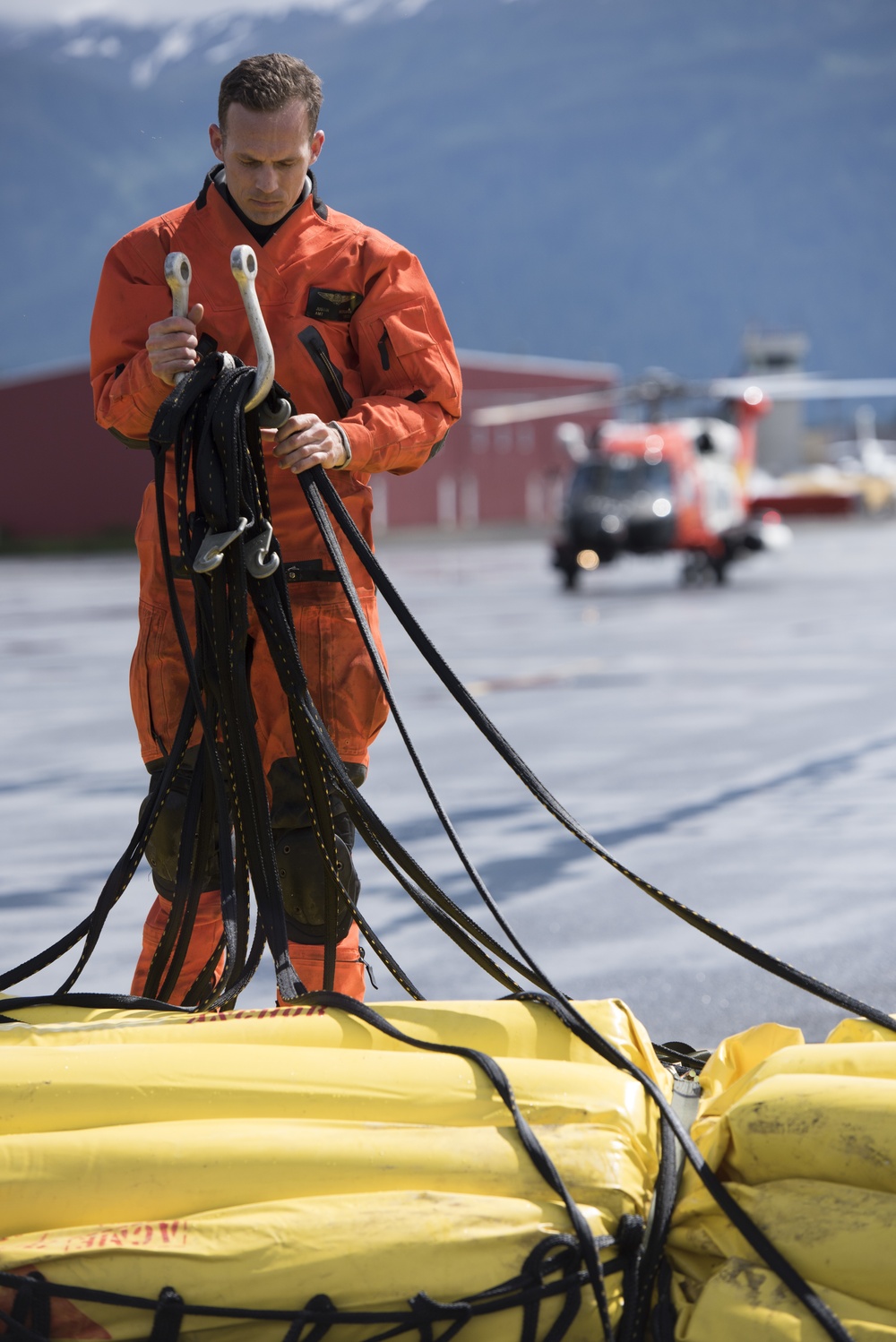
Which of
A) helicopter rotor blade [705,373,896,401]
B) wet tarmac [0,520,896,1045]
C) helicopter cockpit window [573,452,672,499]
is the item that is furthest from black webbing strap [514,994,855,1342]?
helicopter rotor blade [705,373,896,401]

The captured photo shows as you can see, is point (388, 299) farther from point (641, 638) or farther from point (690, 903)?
point (641, 638)

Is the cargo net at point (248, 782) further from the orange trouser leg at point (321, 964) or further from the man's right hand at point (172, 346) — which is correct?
the orange trouser leg at point (321, 964)

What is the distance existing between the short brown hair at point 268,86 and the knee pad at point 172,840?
1115mm

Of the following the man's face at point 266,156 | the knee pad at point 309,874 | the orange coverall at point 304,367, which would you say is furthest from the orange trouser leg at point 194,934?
the man's face at point 266,156

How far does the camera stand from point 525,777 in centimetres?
236

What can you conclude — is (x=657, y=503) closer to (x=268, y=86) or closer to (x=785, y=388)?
(x=785, y=388)

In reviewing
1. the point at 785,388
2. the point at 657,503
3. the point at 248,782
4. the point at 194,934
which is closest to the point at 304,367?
the point at 248,782

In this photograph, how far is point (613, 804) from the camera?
5938 mm

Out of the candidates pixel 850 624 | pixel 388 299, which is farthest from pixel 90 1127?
pixel 850 624

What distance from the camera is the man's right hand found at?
2396mm

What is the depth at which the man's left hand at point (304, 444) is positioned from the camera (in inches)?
93.7

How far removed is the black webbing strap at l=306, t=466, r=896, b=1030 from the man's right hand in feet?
0.85

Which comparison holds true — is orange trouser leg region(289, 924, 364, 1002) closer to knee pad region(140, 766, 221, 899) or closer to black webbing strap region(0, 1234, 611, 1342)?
knee pad region(140, 766, 221, 899)

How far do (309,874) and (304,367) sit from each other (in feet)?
2.92
